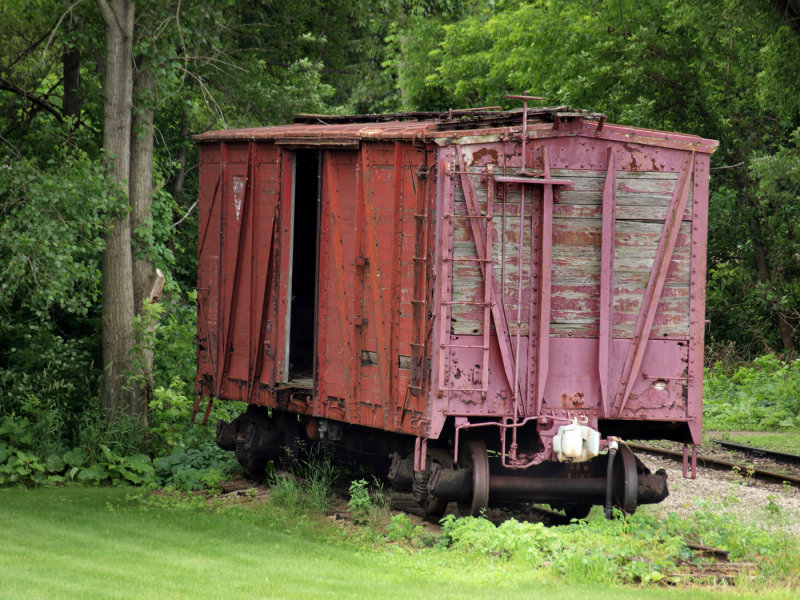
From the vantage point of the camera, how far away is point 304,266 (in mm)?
14734

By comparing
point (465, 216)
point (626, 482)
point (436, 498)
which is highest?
point (465, 216)

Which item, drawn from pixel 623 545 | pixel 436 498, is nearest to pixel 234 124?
pixel 436 498

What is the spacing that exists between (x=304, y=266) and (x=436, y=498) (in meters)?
5.18

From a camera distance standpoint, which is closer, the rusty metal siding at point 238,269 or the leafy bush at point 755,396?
the rusty metal siding at point 238,269

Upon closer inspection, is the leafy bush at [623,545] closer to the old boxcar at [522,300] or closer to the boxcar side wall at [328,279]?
the old boxcar at [522,300]

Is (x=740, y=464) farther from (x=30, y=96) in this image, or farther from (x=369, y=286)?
(x=30, y=96)

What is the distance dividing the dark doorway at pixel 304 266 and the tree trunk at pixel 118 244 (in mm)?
2104

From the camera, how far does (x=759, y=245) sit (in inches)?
947

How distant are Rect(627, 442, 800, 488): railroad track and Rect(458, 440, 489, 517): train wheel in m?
4.04

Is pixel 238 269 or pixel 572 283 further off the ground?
pixel 238 269

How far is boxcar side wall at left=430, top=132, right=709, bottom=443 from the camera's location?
988 cm

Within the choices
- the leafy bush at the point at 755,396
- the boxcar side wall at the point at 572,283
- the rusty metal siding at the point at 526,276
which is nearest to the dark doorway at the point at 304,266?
the rusty metal siding at the point at 526,276

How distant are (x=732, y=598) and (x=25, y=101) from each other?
11.8 m

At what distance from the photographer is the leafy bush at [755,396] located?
60.5ft
